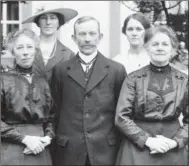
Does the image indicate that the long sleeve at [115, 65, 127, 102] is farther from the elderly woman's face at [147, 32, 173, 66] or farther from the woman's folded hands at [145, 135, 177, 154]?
the woman's folded hands at [145, 135, 177, 154]

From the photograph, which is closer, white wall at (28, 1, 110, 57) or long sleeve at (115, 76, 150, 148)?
long sleeve at (115, 76, 150, 148)

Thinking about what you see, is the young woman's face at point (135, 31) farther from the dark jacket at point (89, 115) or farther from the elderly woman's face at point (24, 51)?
the elderly woman's face at point (24, 51)

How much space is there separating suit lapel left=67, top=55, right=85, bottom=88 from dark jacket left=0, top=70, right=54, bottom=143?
28cm

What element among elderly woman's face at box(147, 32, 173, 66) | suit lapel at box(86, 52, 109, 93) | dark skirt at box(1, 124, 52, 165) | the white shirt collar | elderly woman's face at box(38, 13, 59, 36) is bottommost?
dark skirt at box(1, 124, 52, 165)

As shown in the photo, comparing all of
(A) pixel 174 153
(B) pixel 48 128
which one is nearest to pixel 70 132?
(B) pixel 48 128

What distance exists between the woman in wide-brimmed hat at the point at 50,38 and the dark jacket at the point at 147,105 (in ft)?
2.92

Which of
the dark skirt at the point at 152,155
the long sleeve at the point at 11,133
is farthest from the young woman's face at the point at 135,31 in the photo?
the long sleeve at the point at 11,133

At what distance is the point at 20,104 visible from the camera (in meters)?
3.88

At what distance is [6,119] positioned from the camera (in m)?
3.90

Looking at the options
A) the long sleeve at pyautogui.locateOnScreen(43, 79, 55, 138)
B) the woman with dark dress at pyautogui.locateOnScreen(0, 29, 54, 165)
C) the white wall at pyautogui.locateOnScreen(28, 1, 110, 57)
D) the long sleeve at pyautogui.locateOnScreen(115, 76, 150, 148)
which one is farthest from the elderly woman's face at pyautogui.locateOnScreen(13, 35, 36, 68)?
the white wall at pyautogui.locateOnScreen(28, 1, 110, 57)

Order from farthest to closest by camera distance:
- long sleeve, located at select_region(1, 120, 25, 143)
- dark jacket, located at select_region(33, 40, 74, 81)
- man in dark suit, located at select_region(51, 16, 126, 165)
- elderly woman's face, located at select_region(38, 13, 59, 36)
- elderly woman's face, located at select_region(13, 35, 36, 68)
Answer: elderly woman's face, located at select_region(38, 13, 59, 36) < dark jacket, located at select_region(33, 40, 74, 81) < man in dark suit, located at select_region(51, 16, 126, 165) < elderly woman's face, located at select_region(13, 35, 36, 68) < long sleeve, located at select_region(1, 120, 25, 143)

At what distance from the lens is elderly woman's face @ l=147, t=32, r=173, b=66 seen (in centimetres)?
392

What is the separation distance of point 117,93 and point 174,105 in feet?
1.63

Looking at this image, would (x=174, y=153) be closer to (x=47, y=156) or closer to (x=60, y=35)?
(x=47, y=156)
